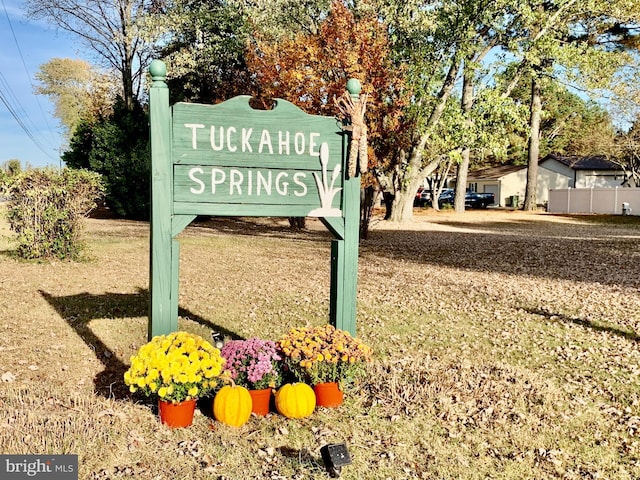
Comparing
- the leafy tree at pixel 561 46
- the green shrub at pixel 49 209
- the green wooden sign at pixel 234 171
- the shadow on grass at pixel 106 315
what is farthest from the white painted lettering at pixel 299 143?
the leafy tree at pixel 561 46

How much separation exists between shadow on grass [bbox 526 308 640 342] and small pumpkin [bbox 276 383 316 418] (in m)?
4.17

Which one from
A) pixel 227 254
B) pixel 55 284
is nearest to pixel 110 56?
pixel 227 254

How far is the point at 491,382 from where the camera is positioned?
15.1ft

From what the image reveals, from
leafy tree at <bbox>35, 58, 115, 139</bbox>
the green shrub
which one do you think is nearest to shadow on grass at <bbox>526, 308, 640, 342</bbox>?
the green shrub

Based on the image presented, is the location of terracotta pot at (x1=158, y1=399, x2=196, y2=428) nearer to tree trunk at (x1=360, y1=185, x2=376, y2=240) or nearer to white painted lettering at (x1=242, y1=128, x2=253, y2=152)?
white painted lettering at (x1=242, y1=128, x2=253, y2=152)

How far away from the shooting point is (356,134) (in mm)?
4227

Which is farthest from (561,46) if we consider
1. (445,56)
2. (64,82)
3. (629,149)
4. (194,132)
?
(64,82)

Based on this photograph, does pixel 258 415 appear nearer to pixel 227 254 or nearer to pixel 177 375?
pixel 177 375

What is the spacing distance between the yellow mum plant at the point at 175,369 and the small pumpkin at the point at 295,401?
1.56 ft

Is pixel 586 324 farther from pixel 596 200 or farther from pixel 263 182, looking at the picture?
pixel 596 200

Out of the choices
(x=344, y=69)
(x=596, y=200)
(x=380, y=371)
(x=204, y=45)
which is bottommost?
(x=380, y=371)

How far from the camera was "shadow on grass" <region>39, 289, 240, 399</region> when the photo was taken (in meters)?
4.46

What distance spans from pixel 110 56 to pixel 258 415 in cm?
2751

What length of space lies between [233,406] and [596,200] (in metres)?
37.3
